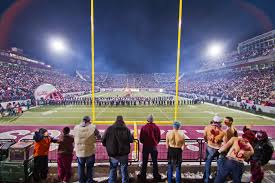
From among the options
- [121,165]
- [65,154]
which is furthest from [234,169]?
[65,154]

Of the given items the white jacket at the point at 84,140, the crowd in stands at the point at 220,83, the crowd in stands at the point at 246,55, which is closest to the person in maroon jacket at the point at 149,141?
the white jacket at the point at 84,140

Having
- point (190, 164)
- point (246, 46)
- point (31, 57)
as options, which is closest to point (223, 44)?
point (246, 46)

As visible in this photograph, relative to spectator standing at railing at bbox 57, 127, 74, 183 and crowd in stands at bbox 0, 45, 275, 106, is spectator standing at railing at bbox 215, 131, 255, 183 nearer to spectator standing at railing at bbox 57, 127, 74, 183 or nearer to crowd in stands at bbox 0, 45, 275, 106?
spectator standing at railing at bbox 57, 127, 74, 183

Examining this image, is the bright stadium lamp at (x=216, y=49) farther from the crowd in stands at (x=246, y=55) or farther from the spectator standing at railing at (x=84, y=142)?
the spectator standing at railing at (x=84, y=142)

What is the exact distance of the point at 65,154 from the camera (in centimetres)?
511

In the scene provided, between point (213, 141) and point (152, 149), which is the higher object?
point (213, 141)

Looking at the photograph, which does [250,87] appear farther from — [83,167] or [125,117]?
[83,167]

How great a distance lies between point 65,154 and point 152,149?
1.92 m

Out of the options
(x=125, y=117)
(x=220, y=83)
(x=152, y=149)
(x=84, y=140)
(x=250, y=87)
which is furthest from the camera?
(x=220, y=83)

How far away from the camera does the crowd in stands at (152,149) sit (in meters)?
4.25

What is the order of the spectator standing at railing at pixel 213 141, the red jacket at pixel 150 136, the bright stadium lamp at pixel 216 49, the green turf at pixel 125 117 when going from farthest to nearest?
1. the bright stadium lamp at pixel 216 49
2. the green turf at pixel 125 117
3. the red jacket at pixel 150 136
4. the spectator standing at railing at pixel 213 141

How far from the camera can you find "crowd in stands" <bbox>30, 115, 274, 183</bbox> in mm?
4250

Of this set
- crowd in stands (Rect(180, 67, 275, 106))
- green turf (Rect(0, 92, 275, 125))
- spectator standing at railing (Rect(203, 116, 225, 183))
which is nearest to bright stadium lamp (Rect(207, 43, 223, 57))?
crowd in stands (Rect(180, 67, 275, 106))

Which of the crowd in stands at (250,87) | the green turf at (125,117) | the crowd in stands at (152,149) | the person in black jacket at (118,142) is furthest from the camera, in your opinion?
the crowd in stands at (250,87)
